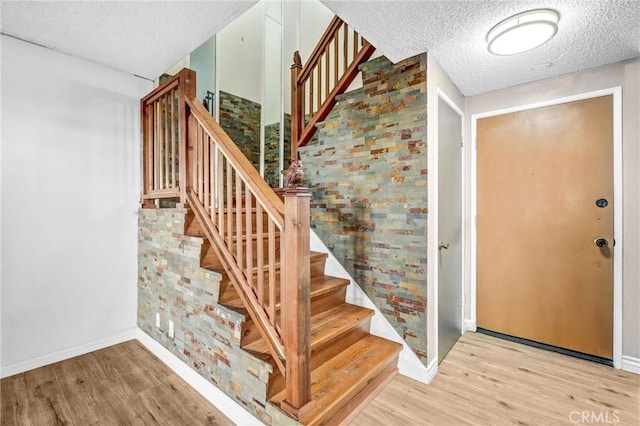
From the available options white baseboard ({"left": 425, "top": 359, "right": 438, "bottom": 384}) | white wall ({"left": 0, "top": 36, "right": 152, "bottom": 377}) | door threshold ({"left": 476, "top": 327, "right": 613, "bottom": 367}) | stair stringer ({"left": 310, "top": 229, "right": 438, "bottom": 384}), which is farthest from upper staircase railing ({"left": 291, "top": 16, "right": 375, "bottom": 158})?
door threshold ({"left": 476, "top": 327, "right": 613, "bottom": 367})

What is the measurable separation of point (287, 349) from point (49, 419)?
1633 millimetres

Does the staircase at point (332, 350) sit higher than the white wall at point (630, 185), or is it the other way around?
the white wall at point (630, 185)

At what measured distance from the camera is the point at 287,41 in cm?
425

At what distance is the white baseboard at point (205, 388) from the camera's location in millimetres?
1757

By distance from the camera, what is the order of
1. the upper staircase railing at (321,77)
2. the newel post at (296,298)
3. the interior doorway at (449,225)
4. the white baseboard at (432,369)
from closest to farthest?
the newel post at (296,298)
the white baseboard at (432,369)
the interior doorway at (449,225)
the upper staircase railing at (321,77)

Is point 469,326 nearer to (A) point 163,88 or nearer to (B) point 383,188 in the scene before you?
(B) point 383,188

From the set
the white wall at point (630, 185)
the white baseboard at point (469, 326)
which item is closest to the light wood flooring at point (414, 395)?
the white wall at point (630, 185)

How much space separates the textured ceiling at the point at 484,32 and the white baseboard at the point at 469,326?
2400 millimetres

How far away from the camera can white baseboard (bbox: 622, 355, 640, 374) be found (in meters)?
2.25

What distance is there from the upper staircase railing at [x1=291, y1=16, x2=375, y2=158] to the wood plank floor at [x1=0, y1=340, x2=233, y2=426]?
2.30 m

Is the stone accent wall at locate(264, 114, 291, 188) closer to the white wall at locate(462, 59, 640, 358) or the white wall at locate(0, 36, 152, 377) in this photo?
the white wall at locate(0, 36, 152, 377)

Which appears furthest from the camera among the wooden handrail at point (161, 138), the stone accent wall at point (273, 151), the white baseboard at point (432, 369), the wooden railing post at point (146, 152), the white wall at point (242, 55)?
the stone accent wall at point (273, 151)

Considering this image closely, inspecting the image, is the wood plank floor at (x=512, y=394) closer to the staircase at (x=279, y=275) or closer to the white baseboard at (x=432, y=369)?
the white baseboard at (x=432, y=369)

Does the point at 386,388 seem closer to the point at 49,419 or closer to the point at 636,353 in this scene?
the point at 636,353
